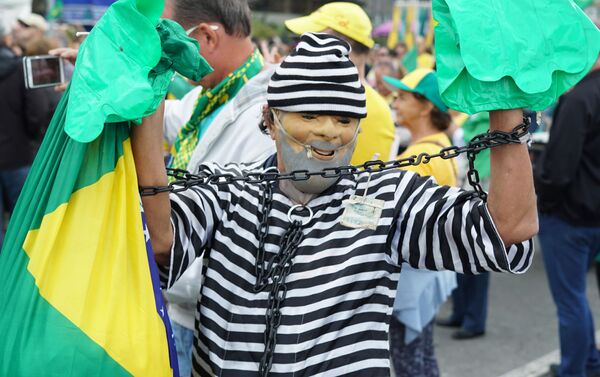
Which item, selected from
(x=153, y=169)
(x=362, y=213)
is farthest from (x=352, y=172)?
(x=153, y=169)

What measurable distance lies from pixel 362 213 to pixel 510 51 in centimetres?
54

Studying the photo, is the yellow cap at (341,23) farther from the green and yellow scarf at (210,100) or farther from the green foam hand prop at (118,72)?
the green foam hand prop at (118,72)

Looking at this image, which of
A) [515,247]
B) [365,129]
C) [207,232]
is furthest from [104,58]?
[365,129]

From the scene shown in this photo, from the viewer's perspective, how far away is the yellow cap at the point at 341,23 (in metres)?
4.16

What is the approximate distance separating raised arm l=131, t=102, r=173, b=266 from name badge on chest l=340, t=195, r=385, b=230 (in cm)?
45

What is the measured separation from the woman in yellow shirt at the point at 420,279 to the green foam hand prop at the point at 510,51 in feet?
5.56

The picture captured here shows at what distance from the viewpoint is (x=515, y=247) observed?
6.72 feet

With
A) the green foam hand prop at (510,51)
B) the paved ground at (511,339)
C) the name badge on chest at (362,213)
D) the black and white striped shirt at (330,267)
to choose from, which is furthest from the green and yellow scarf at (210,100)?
the paved ground at (511,339)

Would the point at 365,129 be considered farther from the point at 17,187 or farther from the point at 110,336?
Answer: the point at 17,187

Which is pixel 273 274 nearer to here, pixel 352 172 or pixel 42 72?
pixel 352 172

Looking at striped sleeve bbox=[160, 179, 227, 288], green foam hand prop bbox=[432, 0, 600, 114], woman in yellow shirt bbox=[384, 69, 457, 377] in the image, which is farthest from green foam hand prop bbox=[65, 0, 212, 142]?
woman in yellow shirt bbox=[384, 69, 457, 377]

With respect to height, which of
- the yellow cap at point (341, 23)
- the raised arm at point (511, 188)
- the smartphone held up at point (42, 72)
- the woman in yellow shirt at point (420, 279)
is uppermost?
the raised arm at point (511, 188)

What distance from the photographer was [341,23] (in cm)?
416

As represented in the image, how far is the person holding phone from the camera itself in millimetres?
6613
